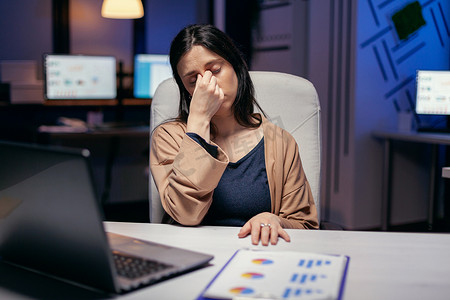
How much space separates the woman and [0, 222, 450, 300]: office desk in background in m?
0.14

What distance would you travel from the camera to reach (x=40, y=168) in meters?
0.69

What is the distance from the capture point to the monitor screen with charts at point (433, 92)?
3498mm

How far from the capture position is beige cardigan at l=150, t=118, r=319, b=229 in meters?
1.17

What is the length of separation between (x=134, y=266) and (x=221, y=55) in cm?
79

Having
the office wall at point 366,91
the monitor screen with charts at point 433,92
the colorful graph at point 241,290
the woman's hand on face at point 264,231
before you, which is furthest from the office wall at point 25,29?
the colorful graph at point 241,290

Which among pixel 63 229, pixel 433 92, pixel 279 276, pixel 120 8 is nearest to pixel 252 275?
pixel 279 276

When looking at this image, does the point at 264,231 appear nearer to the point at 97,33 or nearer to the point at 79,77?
the point at 79,77

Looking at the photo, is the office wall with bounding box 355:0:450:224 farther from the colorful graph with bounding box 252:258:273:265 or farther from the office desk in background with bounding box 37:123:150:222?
the colorful graph with bounding box 252:258:273:265

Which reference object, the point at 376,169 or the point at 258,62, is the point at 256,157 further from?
the point at 258,62

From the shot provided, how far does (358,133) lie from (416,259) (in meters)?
2.78

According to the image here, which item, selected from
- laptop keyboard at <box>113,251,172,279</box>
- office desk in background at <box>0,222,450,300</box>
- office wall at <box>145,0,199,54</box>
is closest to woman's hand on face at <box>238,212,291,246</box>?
office desk in background at <box>0,222,450,300</box>

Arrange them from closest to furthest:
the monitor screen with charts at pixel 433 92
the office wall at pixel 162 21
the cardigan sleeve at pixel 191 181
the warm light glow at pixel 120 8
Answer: the cardigan sleeve at pixel 191 181
the monitor screen with charts at pixel 433 92
the warm light glow at pixel 120 8
the office wall at pixel 162 21

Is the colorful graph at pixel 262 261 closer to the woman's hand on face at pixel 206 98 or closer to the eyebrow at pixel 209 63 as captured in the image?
the woman's hand on face at pixel 206 98

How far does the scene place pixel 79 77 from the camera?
4035mm
